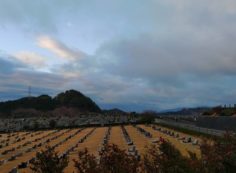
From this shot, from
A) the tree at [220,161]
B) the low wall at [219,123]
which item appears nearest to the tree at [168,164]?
the tree at [220,161]

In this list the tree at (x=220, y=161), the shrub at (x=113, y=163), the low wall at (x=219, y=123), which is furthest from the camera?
the low wall at (x=219, y=123)

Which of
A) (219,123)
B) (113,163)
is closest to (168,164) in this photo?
(113,163)

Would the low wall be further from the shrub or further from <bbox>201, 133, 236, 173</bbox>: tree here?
the shrub

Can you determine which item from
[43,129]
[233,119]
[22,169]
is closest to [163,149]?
[22,169]

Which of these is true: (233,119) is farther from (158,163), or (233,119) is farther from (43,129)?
(43,129)

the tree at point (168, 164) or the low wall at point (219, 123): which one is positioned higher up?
the low wall at point (219, 123)

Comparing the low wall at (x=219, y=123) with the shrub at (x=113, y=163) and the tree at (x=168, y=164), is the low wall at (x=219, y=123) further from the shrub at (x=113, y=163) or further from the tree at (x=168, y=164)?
the shrub at (x=113, y=163)

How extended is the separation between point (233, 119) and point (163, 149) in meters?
33.2

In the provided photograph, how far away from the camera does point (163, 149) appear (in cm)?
1692

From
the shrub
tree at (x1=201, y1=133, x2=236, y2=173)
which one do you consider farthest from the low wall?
the shrub

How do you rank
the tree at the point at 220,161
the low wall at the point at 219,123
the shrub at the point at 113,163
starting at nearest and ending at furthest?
the tree at the point at 220,161
the shrub at the point at 113,163
the low wall at the point at 219,123

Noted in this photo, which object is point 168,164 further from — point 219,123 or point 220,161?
point 219,123

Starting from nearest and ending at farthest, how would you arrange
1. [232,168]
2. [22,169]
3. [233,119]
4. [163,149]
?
[232,168]
[163,149]
[22,169]
[233,119]

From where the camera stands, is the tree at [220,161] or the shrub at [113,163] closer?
the tree at [220,161]
